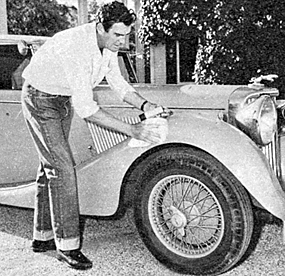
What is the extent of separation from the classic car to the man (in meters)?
0.22

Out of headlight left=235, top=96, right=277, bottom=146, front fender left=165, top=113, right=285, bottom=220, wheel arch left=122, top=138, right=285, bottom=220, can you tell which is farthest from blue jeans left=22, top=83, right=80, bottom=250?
headlight left=235, top=96, right=277, bottom=146

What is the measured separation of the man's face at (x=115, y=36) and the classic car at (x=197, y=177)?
565 millimetres

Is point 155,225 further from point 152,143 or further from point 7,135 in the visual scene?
point 7,135

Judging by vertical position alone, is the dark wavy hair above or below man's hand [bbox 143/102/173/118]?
above

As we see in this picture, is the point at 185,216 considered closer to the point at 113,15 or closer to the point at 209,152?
the point at 209,152

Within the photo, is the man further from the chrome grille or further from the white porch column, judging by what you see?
the white porch column

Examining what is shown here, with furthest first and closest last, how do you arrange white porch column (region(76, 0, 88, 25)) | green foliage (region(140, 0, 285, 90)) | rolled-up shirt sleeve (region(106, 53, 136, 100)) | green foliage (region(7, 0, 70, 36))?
green foliage (region(7, 0, 70, 36)) < white porch column (region(76, 0, 88, 25)) < green foliage (region(140, 0, 285, 90)) < rolled-up shirt sleeve (region(106, 53, 136, 100))

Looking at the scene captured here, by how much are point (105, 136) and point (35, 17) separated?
13.3 meters

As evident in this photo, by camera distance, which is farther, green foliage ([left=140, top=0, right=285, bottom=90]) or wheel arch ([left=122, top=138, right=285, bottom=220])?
green foliage ([left=140, top=0, right=285, bottom=90])

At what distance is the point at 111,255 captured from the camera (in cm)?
374

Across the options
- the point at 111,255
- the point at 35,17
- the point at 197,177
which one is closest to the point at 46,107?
the point at 197,177

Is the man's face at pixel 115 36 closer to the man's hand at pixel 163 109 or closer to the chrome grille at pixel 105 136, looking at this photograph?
the man's hand at pixel 163 109

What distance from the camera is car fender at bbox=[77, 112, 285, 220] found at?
3.23 m

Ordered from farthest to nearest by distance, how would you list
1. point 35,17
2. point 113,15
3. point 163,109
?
point 35,17
point 163,109
point 113,15
